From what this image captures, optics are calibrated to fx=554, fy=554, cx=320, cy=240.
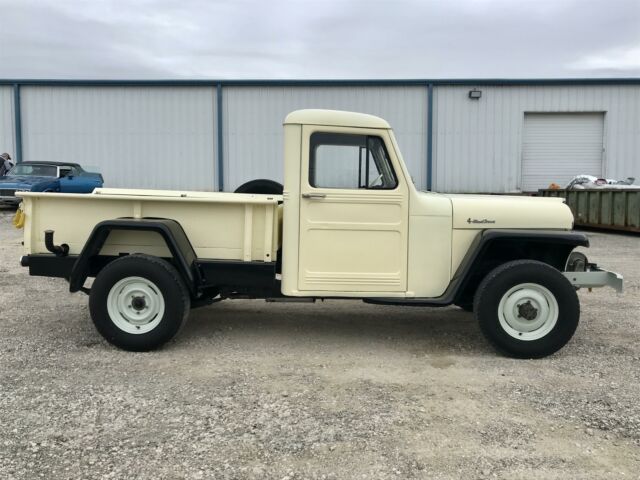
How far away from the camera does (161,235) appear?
15.5ft

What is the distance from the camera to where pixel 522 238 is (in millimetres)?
4688

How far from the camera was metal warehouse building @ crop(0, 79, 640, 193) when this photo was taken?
805 inches

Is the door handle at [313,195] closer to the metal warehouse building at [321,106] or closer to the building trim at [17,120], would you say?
the metal warehouse building at [321,106]

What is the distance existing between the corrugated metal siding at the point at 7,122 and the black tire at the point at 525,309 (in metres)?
21.5

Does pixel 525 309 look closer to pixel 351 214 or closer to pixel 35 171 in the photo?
pixel 351 214

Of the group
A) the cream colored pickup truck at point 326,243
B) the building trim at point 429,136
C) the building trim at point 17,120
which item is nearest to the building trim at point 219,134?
the building trim at point 17,120

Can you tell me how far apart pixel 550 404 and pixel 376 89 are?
1811cm

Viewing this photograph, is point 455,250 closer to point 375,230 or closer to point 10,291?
point 375,230

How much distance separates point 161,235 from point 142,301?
1.93 feet

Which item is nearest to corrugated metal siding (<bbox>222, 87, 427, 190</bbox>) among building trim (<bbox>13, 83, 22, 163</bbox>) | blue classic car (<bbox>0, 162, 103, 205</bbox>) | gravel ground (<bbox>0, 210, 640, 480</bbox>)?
blue classic car (<bbox>0, 162, 103, 205</bbox>)

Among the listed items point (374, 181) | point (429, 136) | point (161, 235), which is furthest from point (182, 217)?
point (429, 136)

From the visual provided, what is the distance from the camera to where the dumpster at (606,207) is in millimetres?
13555

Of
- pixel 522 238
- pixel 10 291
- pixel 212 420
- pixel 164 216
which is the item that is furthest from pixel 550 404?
pixel 10 291

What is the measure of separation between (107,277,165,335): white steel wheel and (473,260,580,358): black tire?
2.72 metres
